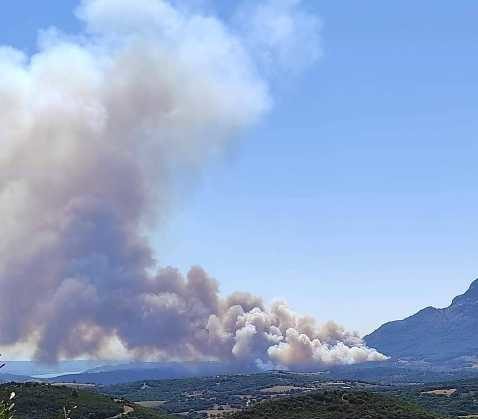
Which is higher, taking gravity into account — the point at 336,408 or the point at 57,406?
the point at 57,406

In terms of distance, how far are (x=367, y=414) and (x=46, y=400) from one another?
4111 inches

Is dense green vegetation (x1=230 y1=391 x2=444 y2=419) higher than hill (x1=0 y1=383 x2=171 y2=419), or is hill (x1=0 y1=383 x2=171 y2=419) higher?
hill (x1=0 y1=383 x2=171 y2=419)

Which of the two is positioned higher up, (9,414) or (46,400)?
(46,400)

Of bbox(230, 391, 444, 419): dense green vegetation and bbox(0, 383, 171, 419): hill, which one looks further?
bbox(0, 383, 171, 419): hill

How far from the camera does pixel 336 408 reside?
12988 centimetres

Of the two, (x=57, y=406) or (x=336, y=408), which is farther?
(x=57, y=406)

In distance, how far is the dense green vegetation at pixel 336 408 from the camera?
124 meters

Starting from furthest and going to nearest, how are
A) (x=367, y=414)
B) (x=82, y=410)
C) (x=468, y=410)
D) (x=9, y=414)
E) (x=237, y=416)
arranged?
(x=468, y=410) < (x=82, y=410) < (x=237, y=416) < (x=367, y=414) < (x=9, y=414)

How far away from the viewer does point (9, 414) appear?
2445 centimetres

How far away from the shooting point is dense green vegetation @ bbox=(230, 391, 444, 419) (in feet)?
407

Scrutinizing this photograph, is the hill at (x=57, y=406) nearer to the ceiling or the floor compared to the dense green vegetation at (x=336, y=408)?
nearer to the ceiling

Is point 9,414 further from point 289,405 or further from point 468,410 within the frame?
point 468,410

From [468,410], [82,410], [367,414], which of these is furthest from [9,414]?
[468,410]

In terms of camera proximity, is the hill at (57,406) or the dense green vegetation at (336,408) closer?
the dense green vegetation at (336,408)
